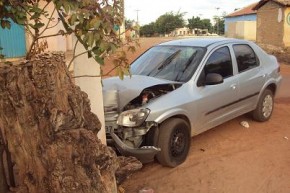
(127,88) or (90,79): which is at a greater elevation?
(90,79)

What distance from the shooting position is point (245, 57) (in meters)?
6.65

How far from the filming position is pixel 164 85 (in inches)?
206

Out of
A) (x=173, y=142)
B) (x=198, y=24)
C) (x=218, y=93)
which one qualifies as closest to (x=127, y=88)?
(x=173, y=142)

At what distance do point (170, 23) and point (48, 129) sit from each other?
87330 mm

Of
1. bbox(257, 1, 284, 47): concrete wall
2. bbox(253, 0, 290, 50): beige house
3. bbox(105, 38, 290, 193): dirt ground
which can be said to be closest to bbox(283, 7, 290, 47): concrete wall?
bbox(253, 0, 290, 50): beige house

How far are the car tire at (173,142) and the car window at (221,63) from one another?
107 centimetres

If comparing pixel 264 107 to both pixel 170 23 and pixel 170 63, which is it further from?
pixel 170 23

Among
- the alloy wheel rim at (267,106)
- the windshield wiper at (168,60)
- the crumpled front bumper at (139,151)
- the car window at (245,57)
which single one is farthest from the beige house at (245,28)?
the crumpled front bumper at (139,151)

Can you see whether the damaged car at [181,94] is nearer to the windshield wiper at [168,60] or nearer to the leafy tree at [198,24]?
the windshield wiper at [168,60]

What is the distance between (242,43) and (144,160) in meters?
3.23

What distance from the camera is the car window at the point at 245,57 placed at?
6.45m

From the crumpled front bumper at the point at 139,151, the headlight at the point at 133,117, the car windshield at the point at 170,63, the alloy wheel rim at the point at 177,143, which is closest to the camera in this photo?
the crumpled front bumper at the point at 139,151

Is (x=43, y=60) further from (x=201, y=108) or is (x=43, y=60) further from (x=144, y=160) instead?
(x=201, y=108)

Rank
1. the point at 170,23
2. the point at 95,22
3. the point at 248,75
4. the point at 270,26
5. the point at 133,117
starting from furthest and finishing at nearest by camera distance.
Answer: the point at 170,23, the point at 270,26, the point at 248,75, the point at 133,117, the point at 95,22
